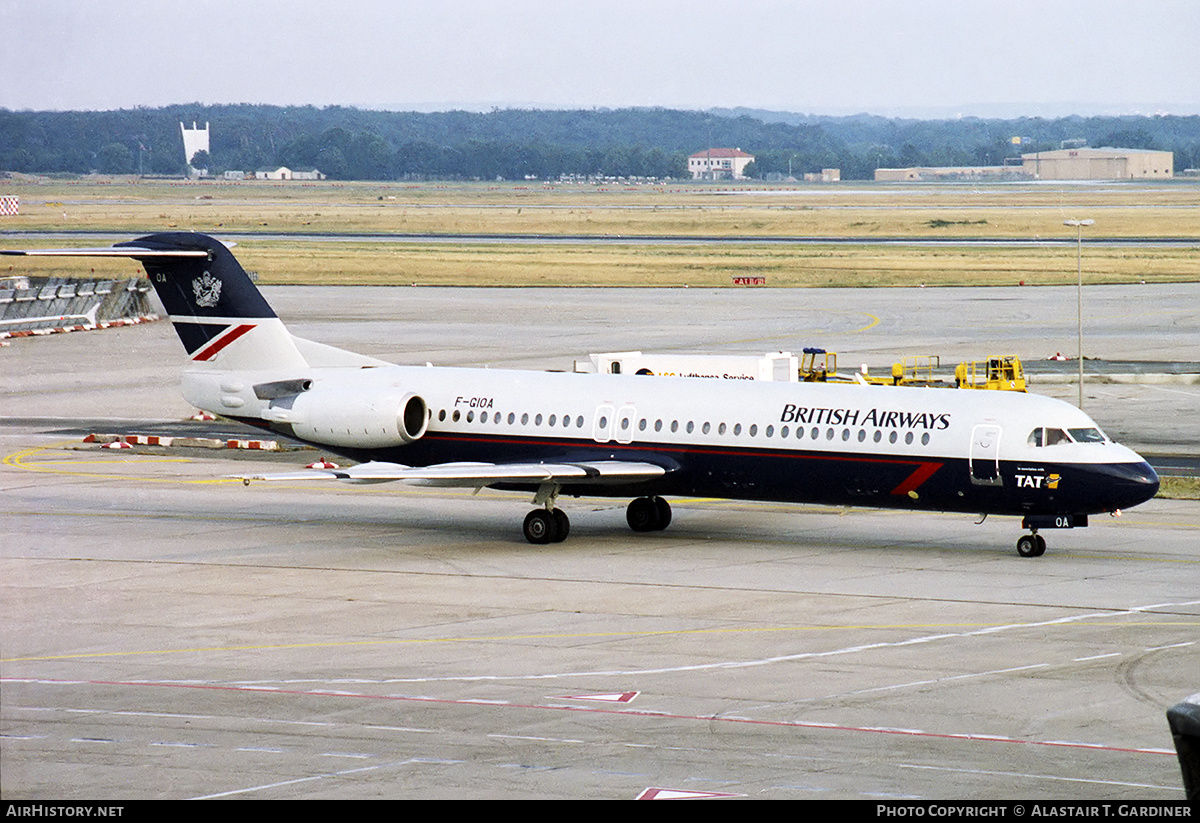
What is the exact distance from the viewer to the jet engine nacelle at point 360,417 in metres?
32.9

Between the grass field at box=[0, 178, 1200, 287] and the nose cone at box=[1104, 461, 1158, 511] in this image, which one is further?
the grass field at box=[0, 178, 1200, 287]

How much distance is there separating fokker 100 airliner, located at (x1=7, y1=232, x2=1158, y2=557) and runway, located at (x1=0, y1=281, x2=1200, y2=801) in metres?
1.27

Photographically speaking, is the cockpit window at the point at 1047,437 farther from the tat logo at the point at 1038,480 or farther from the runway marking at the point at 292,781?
the runway marking at the point at 292,781

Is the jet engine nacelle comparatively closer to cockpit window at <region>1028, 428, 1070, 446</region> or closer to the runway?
the runway

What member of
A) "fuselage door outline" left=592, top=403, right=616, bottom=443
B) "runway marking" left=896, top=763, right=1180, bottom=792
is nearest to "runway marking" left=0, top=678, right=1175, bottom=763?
"runway marking" left=896, top=763, right=1180, bottom=792

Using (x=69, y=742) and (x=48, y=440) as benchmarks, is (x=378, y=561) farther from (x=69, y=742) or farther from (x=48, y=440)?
(x=48, y=440)

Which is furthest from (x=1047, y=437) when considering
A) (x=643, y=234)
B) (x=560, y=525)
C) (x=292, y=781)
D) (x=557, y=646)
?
(x=643, y=234)

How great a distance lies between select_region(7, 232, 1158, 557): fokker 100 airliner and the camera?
29.7m

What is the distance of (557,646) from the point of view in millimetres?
23594

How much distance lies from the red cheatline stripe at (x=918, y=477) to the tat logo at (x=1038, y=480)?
4.90 ft

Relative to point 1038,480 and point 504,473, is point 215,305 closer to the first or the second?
point 504,473

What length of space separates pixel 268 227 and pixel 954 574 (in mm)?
127188

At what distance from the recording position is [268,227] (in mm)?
148875

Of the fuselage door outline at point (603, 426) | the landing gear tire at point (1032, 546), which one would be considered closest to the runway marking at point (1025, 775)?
the landing gear tire at point (1032, 546)
